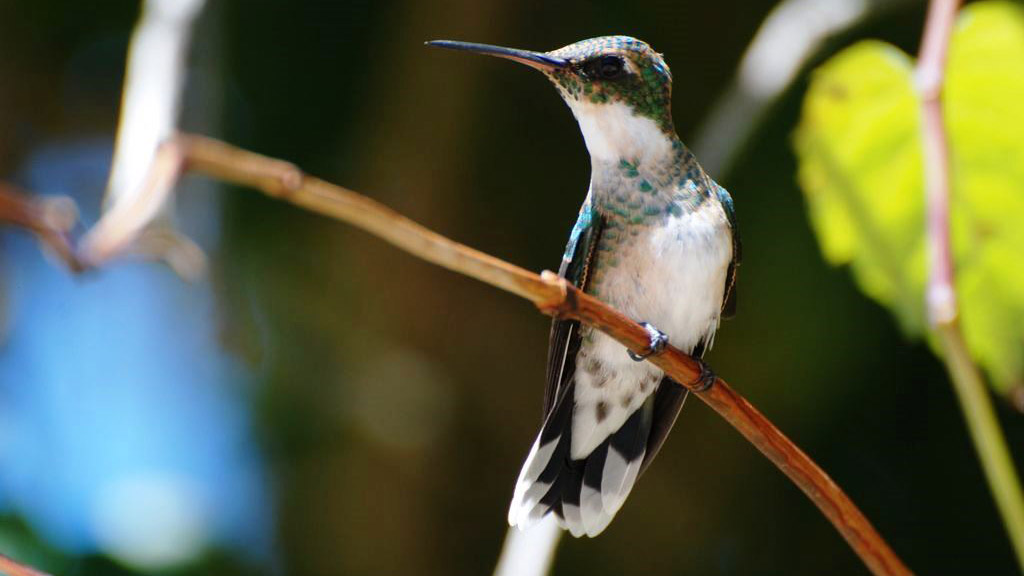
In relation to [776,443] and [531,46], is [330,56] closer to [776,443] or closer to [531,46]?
[531,46]

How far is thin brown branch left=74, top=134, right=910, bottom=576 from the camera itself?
68 cm

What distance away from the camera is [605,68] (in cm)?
158

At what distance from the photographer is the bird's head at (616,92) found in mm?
1561

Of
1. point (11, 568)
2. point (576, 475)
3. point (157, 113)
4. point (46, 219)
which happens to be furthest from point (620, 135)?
point (11, 568)

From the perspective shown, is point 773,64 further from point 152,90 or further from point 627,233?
point 152,90

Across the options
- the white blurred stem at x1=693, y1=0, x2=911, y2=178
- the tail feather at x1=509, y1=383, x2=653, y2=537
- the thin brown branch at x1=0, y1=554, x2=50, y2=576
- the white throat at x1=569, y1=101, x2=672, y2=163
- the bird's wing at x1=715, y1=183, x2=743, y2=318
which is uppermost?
the white blurred stem at x1=693, y1=0, x2=911, y2=178

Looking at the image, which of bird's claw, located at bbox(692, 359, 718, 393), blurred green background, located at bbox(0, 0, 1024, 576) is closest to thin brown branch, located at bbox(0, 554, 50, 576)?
bird's claw, located at bbox(692, 359, 718, 393)

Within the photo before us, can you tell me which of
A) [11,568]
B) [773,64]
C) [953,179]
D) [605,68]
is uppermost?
[773,64]

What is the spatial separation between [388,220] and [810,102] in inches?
47.9

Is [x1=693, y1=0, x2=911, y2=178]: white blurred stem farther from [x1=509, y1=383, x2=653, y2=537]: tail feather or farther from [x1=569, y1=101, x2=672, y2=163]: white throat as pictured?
[x1=509, y1=383, x2=653, y2=537]: tail feather

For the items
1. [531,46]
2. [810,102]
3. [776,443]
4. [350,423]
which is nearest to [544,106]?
[531,46]

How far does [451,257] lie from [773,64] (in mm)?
1293

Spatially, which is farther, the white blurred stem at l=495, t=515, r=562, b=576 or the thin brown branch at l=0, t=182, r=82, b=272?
Result: the white blurred stem at l=495, t=515, r=562, b=576

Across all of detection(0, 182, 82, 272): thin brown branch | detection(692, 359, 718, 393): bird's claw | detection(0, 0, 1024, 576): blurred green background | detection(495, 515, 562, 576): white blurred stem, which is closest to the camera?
detection(0, 182, 82, 272): thin brown branch
